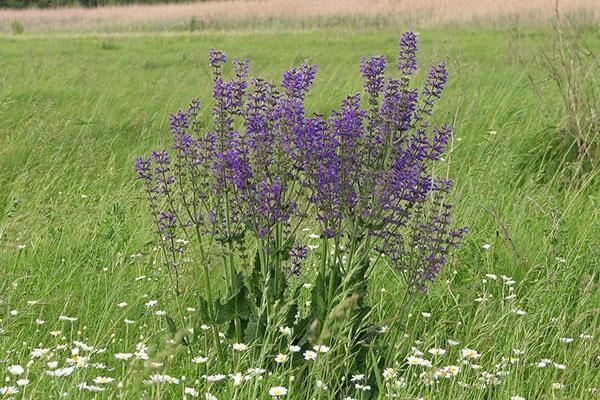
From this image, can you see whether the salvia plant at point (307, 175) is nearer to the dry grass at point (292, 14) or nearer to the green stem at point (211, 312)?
the green stem at point (211, 312)

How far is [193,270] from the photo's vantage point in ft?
11.0

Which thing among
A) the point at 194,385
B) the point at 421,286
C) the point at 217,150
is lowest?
the point at 194,385

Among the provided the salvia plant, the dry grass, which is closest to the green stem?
the salvia plant

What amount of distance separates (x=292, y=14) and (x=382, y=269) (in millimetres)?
22077

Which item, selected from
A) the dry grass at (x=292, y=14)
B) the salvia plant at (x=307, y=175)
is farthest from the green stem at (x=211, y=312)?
the dry grass at (x=292, y=14)

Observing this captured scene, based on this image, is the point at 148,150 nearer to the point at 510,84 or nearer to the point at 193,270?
the point at 193,270

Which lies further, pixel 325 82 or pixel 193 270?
pixel 325 82

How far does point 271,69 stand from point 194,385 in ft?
27.5

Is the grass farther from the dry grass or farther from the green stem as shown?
the dry grass

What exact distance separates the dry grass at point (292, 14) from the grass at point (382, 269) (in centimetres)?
1141

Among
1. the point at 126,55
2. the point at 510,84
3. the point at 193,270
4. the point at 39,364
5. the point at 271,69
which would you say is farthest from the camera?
the point at 126,55

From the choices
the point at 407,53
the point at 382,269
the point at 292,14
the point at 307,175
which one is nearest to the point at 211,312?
the point at 307,175

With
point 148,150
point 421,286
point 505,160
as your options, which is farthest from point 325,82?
point 421,286

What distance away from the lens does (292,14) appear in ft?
81.0
